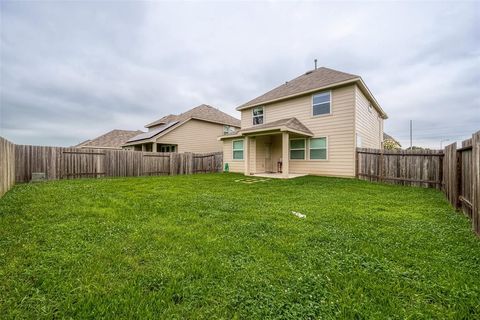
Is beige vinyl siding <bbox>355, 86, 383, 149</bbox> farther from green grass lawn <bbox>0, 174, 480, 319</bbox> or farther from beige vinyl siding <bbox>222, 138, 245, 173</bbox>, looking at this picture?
green grass lawn <bbox>0, 174, 480, 319</bbox>

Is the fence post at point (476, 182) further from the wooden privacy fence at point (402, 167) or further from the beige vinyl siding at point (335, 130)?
the beige vinyl siding at point (335, 130)

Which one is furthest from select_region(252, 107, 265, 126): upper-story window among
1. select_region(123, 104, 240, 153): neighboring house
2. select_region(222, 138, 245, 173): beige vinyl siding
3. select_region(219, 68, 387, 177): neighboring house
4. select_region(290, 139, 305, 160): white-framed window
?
select_region(123, 104, 240, 153): neighboring house

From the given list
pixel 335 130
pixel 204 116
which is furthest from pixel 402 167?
pixel 204 116

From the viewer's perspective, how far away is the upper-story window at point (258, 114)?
1581cm

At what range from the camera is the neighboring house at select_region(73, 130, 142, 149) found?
27016mm

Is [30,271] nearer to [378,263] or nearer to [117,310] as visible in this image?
[117,310]

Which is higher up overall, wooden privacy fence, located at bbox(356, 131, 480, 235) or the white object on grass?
wooden privacy fence, located at bbox(356, 131, 480, 235)

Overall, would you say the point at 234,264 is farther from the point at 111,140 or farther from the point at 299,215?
the point at 111,140

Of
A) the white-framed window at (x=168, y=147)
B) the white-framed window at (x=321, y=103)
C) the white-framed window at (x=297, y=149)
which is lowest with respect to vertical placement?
the white-framed window at (x=297, y=149)

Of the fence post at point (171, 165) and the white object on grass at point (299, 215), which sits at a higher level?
the fence post at point (171, 165)

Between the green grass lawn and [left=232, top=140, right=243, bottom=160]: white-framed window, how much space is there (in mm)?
10613

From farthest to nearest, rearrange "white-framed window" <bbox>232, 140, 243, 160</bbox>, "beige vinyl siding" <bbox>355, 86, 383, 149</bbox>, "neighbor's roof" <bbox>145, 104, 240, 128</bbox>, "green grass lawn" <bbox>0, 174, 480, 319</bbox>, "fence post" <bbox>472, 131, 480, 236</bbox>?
"neighbor's roof" <bbox>145, 104, 240, 128</bbox> → "white-framed window" <bbox>232, 140, 243, 160</bbox> → "beige vinyl siding" <bbox>355, 86, 383, 149</bbox> → "fence post" <bbox>472, 131, 480, 236</bbox> → "green grass lawn" <bbox>0, 174, 480, 319</bbox>

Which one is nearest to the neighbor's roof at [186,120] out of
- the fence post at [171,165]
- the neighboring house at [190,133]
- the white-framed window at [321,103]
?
the neighboring house at [190,133]

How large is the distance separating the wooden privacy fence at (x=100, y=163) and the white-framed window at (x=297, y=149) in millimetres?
6165
